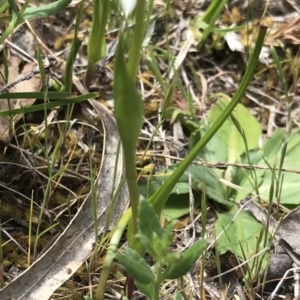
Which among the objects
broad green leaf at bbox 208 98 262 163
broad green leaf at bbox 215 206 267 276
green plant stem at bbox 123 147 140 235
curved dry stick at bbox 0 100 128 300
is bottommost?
broad green leaf at bbox 215 206 267 276

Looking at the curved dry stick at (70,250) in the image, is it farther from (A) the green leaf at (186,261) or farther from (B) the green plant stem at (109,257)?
(A) the green leaf at (186,261)

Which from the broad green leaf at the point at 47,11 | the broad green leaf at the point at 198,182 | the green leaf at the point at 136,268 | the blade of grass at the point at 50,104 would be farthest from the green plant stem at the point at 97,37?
the green leaf at the point at 136,268

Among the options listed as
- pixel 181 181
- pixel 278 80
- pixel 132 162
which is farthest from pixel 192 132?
pixel 132 162

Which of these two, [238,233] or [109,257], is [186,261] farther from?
[238,233]

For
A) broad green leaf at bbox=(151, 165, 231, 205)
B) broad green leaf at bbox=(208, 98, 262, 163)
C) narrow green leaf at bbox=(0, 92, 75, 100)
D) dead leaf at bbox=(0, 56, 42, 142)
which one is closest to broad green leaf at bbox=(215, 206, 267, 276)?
broad green leaf at bbox=(151, 165, 231, 205)

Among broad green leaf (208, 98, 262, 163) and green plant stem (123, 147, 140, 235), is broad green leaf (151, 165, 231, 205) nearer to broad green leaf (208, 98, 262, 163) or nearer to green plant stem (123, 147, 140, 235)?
broad green leaf (208, 98, 262, 163)

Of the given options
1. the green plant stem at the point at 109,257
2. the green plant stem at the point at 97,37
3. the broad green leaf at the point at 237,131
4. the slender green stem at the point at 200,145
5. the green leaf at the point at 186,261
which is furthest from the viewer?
the broad green leaf at the point at 237,131

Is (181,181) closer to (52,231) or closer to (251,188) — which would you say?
(251,188)
